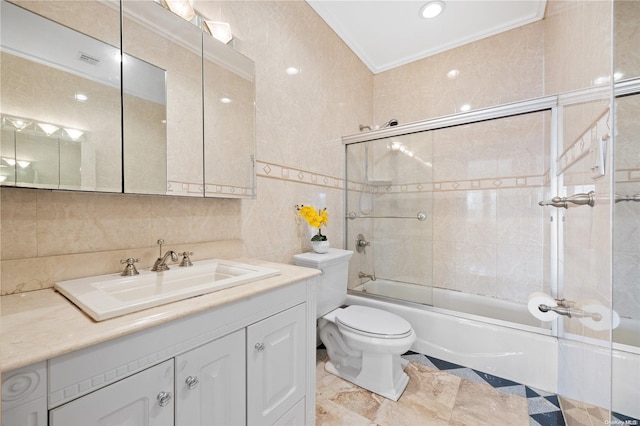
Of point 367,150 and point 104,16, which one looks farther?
point 367,150

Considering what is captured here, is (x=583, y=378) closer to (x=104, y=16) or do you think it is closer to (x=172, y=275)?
(x=172, y=275)

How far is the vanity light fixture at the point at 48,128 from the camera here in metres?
0.87

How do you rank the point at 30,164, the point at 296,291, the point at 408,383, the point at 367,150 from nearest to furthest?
the point at 30,164 < the point at 296,291 < the point at 408,383 < the point at 367,150

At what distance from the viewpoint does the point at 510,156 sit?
7.45ft

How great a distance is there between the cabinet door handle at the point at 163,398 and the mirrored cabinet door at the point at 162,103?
740 mm

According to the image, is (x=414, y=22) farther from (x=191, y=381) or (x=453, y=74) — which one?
(x=191, y=381)

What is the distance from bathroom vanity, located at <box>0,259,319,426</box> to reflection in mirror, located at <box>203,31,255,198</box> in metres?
0.63

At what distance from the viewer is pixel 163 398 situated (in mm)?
709

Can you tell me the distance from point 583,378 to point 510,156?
1772mm

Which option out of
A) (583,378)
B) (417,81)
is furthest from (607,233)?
(417,81)

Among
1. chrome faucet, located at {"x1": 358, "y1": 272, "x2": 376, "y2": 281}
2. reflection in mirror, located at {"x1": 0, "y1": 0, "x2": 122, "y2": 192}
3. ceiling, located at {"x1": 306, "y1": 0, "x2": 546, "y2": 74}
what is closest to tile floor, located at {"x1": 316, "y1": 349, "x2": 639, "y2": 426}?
chrome faucet, located at {"x1": 358, "y1": 272, "x2": 376, "y2": 281}

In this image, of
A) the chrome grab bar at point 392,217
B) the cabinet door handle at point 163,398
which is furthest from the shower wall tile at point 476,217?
the cabinet door handle at point 163,398

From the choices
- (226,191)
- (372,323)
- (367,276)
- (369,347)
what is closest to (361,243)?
(367,276)

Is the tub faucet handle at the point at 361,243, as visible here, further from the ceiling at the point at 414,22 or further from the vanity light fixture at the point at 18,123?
the vanity light fixture at the point at 18,123
